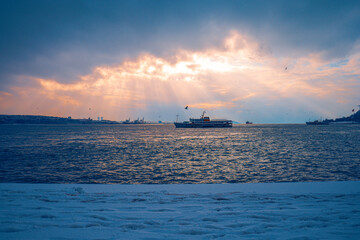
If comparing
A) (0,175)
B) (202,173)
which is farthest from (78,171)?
(202,173)

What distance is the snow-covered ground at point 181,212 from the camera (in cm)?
398

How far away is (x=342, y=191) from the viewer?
7.05m

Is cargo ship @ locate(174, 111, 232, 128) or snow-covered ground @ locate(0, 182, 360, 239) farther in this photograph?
cargo ship @ locate(174, 111, 232, 128)

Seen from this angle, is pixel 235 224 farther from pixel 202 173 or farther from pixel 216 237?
pixel 202 173

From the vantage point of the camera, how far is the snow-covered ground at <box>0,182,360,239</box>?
3.98 m

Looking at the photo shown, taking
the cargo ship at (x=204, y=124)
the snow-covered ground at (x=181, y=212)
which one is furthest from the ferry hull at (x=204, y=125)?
the snow-covered ground at (x=181, y=212)

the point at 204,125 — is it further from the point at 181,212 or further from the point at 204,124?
the point at 181,212

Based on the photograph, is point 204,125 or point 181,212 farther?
point 204,125

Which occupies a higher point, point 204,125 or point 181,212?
point 204,125

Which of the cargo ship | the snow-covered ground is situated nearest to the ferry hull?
the cargo ship

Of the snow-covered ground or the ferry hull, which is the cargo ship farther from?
the snow-covered ground

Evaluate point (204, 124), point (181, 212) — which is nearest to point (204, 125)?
point (204, 124)

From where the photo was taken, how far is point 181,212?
5.11 m

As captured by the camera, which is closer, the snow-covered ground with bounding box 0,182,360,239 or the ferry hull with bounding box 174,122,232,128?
the snow-covered ground with bounding box 0,182,360,239
